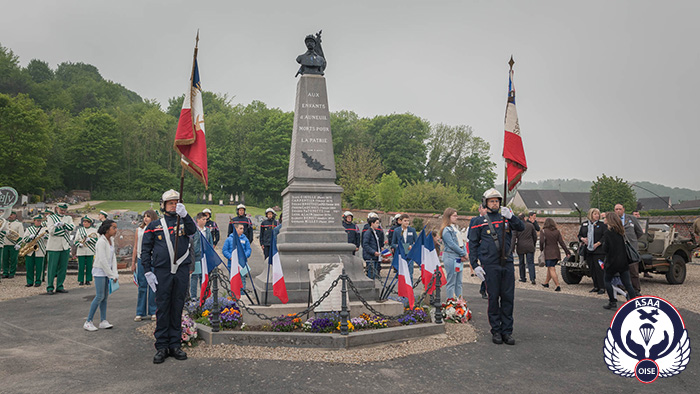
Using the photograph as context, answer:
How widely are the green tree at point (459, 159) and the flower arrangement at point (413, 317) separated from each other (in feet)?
218

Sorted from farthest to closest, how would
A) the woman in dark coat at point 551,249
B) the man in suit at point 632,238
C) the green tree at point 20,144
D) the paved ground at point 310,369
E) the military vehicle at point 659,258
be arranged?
the green tree at point 20,144 → the military vehicle at point 659,258 → the woman in dark coat at point 551,249 → the man in suit at point 632,238 → the paved ground at point 310,369

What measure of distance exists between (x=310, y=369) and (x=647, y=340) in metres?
3.88

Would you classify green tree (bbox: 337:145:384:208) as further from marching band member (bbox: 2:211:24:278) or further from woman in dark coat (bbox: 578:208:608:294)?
woman in dark coat (bbox: 578:208:608:294)

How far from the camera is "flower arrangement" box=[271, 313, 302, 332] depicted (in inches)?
263

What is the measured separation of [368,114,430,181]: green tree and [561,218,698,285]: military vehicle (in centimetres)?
5558

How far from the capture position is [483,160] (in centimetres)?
7488

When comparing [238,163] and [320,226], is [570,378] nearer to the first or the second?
[320,226]

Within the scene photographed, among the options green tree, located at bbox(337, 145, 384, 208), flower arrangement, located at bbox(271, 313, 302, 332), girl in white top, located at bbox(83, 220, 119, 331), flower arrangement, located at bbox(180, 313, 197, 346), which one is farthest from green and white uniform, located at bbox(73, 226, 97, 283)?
green tree, located at bbox(337, 145, 384, 208)

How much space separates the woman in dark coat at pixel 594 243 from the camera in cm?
1071

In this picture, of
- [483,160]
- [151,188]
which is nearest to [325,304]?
[151,188]

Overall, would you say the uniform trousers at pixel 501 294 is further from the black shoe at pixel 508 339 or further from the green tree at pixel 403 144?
the green tree at pixel 403 144

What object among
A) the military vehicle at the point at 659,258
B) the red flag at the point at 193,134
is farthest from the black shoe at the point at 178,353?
the military vehicle at the point at 659,258

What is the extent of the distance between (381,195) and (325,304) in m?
40.5

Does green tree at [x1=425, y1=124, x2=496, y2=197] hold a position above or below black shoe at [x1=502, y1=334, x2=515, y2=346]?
above
